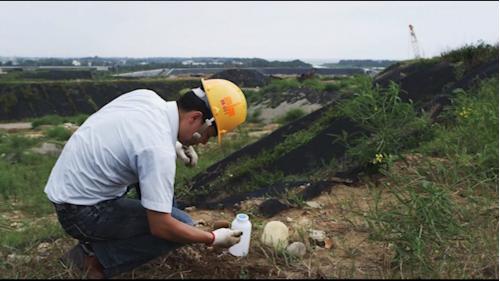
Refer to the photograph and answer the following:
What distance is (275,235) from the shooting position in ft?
8.75

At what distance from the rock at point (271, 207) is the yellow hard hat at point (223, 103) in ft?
3.73

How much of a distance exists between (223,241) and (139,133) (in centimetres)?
66

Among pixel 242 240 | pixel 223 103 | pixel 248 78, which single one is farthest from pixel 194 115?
pixel 248 78

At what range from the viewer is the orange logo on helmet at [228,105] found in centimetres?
233

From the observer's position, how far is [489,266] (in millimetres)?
2102

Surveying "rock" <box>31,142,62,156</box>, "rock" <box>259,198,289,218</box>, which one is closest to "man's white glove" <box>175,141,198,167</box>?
"rock" <box>259,198,289,218</box>

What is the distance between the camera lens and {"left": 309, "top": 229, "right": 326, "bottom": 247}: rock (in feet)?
8.95

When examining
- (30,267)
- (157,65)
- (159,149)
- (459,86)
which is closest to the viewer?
(159,149)

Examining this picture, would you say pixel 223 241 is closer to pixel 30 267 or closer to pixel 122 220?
pixel 122 220

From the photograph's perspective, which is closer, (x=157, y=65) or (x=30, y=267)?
(x=30, y=267)

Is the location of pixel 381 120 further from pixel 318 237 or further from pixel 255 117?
pixel 255 117

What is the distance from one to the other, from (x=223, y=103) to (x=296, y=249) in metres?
0.85

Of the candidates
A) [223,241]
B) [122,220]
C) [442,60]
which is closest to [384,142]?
[223,241]

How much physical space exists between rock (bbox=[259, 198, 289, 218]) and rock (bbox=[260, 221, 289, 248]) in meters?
0.60
